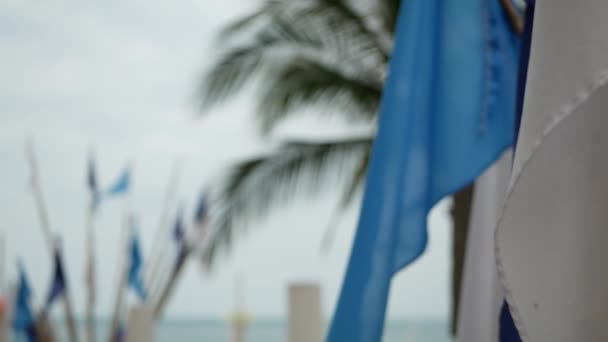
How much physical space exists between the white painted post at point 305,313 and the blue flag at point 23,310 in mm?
6889

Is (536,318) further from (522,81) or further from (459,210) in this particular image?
(459,210)

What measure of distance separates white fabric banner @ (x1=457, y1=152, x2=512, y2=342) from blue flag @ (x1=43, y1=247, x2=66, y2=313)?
8.12m

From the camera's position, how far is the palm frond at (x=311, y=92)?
23.5 feet

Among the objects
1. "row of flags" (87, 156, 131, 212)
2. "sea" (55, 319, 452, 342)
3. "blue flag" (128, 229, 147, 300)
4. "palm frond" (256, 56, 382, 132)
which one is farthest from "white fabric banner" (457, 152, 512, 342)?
"sea" (55, 319, 452, 342)

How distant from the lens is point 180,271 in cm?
1074

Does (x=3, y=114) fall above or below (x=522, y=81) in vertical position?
below

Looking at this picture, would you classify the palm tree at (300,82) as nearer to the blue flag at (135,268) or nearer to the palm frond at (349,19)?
the palm frond at (349,19)

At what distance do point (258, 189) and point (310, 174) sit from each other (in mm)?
427

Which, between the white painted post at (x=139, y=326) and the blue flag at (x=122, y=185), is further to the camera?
the blue flag at (x=122, y=185)

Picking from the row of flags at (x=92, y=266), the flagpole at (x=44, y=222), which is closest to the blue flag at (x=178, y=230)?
the row of flags at (x=92, y=266)

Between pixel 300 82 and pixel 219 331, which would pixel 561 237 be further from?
pixel 219 331

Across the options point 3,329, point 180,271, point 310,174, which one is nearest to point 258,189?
point 310,174

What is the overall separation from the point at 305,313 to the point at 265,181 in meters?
4.07

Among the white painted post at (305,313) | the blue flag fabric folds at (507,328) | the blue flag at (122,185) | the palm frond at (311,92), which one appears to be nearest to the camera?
the blue flag fabric folds at (507,328)
